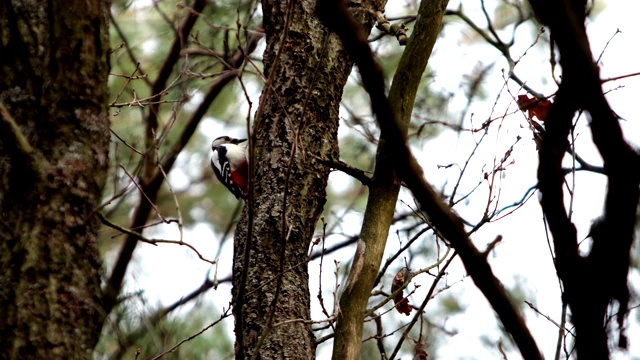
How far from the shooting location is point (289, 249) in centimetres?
226

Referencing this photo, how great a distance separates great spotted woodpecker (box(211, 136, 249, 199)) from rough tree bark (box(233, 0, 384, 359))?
313 cm

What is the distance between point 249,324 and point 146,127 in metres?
3.07

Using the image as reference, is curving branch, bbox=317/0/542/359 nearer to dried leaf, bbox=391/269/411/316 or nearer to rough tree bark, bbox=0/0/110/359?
rough tree bark, bbox=0/0/110/359

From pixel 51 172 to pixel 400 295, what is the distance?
145cm

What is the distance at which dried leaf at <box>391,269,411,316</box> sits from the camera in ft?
8.52

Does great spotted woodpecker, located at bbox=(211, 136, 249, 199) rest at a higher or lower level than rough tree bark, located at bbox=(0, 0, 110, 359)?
higher

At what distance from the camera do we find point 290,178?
2332mm

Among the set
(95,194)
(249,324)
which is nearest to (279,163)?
(249,324)

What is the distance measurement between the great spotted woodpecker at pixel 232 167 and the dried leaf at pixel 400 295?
2982 mm

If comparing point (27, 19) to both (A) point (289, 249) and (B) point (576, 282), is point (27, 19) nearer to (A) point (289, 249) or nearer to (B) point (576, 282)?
(A) point (289, 249)

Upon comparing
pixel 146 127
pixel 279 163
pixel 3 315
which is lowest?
pixel 3 315

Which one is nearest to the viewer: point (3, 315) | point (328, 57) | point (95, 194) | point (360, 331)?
point (3, 315)

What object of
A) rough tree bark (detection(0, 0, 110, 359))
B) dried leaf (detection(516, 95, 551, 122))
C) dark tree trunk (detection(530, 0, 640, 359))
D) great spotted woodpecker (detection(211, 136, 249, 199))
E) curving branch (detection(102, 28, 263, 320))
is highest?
great spotted woodpecker (detection(211, 136, 249, 199))

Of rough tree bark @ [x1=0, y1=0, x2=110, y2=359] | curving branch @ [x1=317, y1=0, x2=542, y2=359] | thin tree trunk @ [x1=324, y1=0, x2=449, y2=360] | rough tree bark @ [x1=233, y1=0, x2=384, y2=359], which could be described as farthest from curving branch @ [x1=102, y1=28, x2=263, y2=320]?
curving branch @ [x1=317, y1=0, x2=542, y2=359]
